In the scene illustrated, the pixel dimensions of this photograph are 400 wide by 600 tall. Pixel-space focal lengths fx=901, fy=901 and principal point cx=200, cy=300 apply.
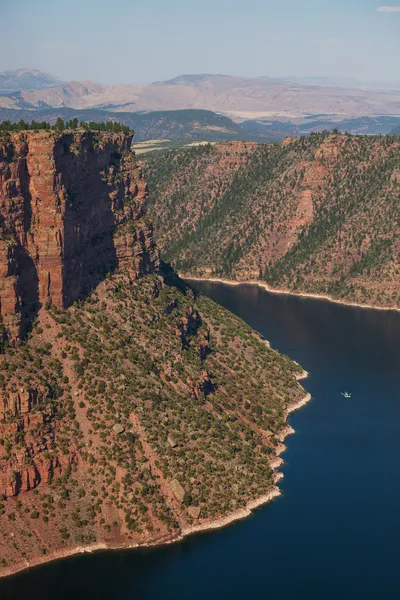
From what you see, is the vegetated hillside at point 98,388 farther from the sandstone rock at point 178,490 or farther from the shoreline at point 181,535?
the shoreline at point 181,535

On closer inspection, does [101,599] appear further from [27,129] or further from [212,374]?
[27,129]

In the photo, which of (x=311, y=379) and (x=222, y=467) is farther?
(x=311, y=379)

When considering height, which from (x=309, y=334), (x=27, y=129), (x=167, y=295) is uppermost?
(x=27, y=129)

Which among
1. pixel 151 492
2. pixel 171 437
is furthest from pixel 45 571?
pixel 171 437

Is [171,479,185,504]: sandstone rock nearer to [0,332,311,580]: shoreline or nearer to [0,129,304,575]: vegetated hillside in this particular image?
[0,129,304,575]: vegetated hillside

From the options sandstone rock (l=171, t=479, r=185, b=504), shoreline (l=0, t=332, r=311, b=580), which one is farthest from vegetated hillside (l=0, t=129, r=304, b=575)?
shoreline (l=0, t=332, r=311, b=580)

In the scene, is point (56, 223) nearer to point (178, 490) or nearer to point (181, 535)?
point (178, 490)
